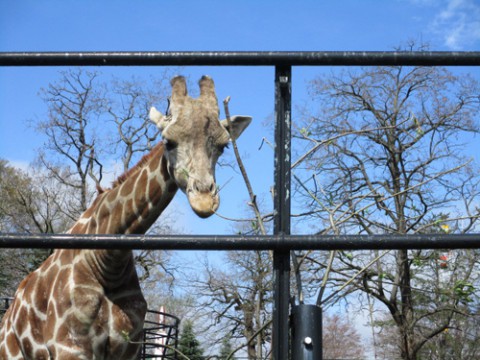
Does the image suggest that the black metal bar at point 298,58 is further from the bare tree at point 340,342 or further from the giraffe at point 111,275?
the bare tree at point 340,342

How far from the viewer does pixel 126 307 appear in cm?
410

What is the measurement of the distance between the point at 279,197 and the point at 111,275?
254 centimetres

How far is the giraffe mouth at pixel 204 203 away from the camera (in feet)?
9.82

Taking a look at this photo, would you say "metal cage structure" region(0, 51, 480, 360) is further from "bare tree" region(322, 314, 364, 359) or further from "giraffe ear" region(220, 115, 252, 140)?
"bare tree" region(322, 314, 364, 359)

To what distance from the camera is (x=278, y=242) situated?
172 centimetres

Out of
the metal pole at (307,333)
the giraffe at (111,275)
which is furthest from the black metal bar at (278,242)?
the giraffe at (111,275)

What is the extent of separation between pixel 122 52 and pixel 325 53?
1.87 feet

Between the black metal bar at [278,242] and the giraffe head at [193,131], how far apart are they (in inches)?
58.1

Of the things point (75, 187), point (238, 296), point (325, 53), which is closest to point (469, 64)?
point (325, 53)

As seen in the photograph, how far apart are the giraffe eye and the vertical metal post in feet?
5.54

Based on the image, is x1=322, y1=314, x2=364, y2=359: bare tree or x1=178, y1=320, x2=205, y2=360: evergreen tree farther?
x1=322, y1=314, x2=364, y2=359: bare tree

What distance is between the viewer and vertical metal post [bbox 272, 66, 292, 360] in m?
1.72

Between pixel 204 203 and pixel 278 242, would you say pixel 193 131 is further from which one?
pixel 278 242

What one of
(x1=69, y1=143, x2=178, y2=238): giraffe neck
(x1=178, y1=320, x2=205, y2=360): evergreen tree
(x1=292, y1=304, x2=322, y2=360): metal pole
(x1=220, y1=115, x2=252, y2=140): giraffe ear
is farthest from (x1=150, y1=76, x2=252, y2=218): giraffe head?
(x1=292, y1=304, x2=322, y2=360): metal pole
